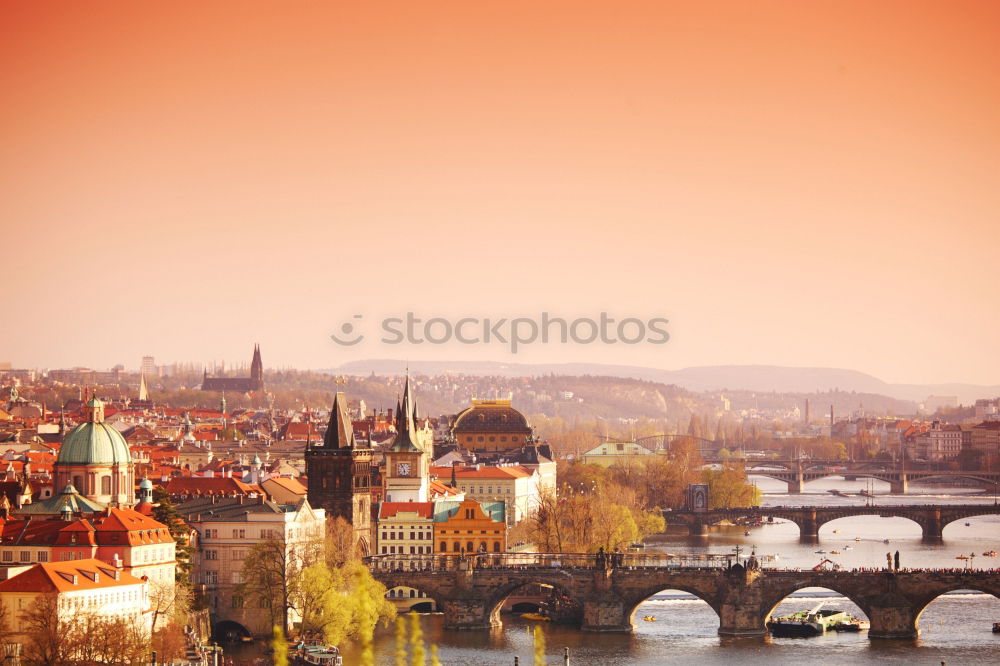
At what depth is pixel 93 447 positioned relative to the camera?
4048 inches

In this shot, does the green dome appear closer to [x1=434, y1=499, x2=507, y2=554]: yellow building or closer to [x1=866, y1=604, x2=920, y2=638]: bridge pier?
[x1=434, y1=499, x2=507, y2=554]: yellow building

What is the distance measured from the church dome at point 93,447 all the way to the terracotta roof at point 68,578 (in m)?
17.9

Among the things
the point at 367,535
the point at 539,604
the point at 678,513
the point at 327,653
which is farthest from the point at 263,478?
the point at 678,513

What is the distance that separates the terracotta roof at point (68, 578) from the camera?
78875 millimetres

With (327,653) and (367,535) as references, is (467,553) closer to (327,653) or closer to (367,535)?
(367,535)

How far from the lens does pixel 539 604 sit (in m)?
106

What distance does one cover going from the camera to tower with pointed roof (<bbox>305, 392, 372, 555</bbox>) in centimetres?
10981

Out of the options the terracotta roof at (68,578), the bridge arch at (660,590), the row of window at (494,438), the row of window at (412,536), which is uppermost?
the row of window at (494,438)

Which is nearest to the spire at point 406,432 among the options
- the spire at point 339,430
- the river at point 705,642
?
the spire at point 339,430

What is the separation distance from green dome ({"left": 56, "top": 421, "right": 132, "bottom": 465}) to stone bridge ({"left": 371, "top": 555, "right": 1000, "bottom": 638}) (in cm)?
1369

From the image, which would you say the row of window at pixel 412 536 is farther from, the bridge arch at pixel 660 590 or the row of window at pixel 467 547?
the bridge arch at pixel 660 590

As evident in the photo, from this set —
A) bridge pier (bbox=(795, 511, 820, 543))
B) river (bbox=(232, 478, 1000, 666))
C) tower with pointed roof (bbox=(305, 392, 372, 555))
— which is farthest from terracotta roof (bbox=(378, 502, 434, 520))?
bridge pier (bbox=(795, 511, 820, 543))

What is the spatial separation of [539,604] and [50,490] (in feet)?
87.1

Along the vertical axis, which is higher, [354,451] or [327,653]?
[354,451]
